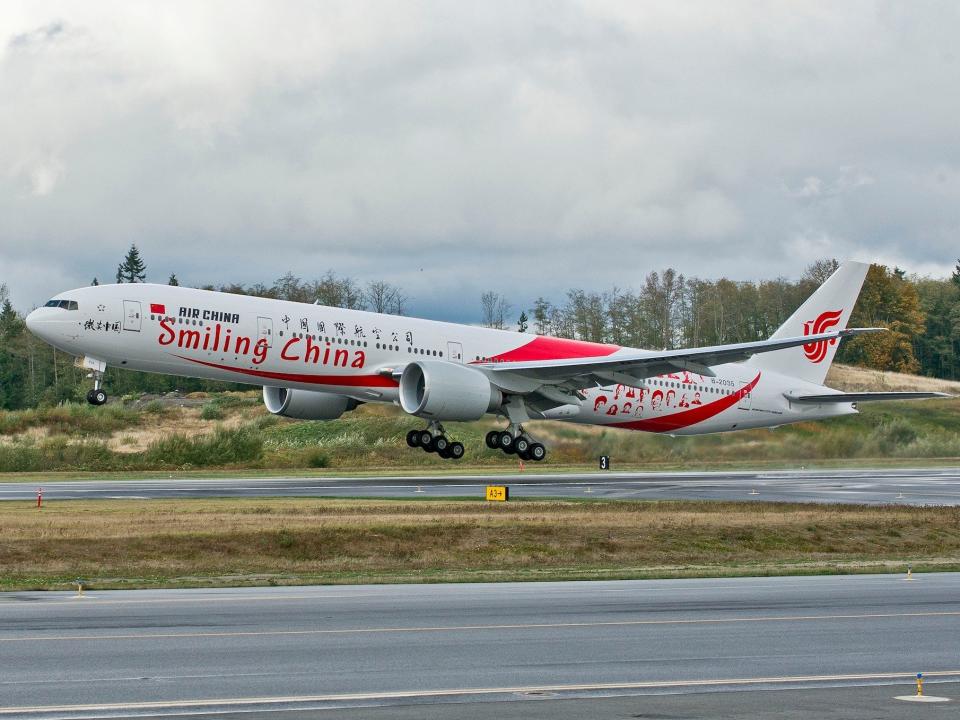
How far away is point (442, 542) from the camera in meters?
28.5

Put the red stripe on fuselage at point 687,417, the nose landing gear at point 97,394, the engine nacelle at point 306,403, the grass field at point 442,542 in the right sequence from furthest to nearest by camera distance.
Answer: the red stripe on fuselage at point 687,417 → the engine nacelle at point 306,403 → the nose landing gear at point 97,394 → the grass field at point 442,542

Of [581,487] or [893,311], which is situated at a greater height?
[893,311]

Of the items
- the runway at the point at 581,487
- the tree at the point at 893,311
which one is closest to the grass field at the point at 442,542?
the runway at the point at 581,487

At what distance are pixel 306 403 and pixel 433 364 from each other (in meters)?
6.73

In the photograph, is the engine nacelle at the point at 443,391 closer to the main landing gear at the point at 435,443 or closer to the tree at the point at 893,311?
the main landing gear at the point at 435,443

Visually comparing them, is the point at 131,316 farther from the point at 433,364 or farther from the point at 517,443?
the point at 517,443

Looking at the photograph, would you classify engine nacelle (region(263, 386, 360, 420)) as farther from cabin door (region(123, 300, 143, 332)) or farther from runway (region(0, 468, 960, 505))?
cabin door (region(123, 300, 143, 332))

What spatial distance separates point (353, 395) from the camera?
4694 centimetres

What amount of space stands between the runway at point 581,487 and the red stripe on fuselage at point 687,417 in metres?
2.07

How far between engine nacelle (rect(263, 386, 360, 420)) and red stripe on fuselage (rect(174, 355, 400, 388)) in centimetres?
376

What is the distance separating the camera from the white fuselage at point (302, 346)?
41625 millimetres

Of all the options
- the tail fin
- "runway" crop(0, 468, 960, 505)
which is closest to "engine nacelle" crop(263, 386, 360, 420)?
"runway" crop(0, 468, 960, 505)

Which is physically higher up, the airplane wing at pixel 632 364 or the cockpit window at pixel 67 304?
the cockpit window at pixel 67 304

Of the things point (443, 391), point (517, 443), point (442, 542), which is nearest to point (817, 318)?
point (517, 443)
